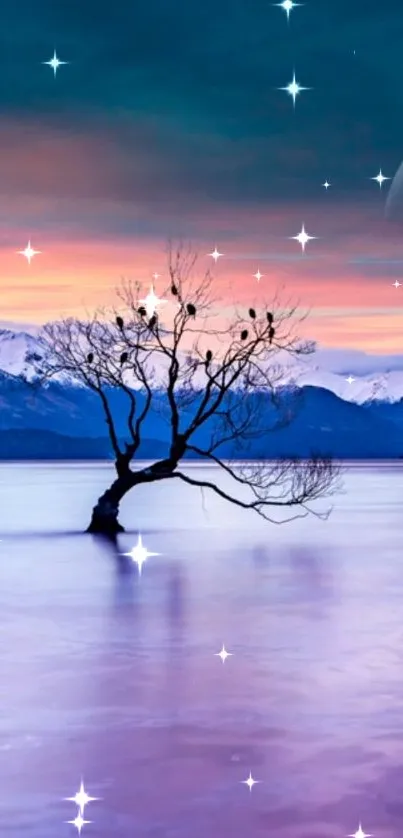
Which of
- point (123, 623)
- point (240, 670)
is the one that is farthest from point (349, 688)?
point (123, 623)

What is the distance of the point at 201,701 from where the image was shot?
13.6m

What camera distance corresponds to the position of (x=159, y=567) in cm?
3250

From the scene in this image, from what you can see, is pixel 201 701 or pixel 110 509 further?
pixel 110 509

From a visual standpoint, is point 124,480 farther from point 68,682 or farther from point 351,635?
point 68,682

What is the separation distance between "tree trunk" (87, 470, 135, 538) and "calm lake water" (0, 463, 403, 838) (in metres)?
6.52

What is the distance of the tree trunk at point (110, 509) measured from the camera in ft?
125

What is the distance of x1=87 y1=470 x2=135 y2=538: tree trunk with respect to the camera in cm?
3797

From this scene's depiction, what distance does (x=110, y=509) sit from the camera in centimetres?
4159

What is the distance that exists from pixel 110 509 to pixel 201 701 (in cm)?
2808

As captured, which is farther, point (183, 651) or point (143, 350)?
point (143, 350)

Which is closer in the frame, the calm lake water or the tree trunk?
the calm lake water

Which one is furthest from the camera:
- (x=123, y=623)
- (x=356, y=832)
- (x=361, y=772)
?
(x=123, y=623)

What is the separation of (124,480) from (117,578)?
899 cm

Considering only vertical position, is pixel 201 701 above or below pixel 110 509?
below
